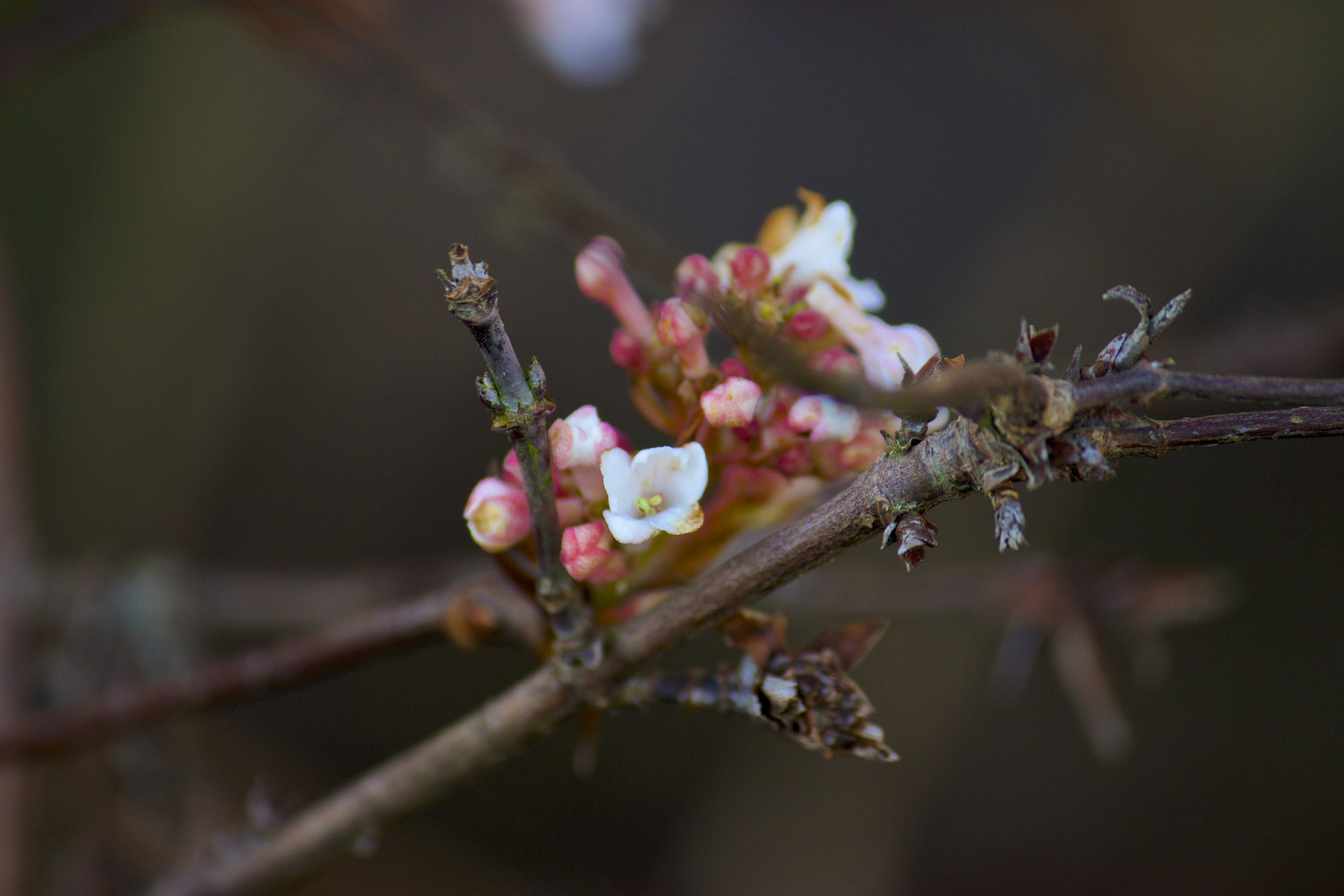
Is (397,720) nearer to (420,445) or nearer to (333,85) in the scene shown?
(420,445)

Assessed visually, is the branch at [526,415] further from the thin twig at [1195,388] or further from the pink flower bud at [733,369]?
the thin twig at [1195,388]

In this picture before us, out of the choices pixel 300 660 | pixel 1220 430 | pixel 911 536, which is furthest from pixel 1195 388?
pixel 300 660

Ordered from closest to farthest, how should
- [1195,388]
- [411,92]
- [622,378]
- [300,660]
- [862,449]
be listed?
[1195,388], [862,449], [300,660], [411,92], [622,378]

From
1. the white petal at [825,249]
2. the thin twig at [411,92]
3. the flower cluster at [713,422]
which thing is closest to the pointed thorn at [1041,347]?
the flower cluster at [713,422]

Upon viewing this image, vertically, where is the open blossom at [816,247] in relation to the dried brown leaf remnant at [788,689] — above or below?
above

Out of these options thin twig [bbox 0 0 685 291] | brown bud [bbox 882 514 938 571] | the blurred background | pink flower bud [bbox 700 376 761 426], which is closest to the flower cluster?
pink flower bud [bbox 700 376 761 426]

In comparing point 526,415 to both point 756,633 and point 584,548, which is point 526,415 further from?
point 756,633

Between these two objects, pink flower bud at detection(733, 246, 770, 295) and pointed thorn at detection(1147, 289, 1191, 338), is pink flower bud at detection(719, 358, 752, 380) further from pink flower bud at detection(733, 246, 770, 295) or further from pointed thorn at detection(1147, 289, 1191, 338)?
Answer: pointed thorn at detection(1147, 289, 1191, 338)
